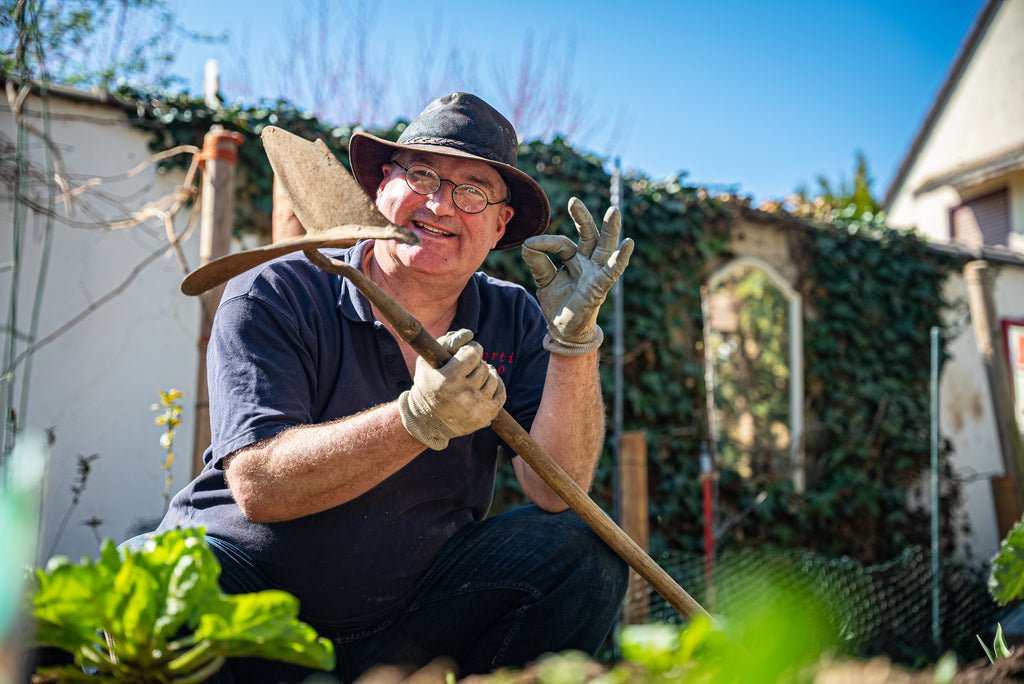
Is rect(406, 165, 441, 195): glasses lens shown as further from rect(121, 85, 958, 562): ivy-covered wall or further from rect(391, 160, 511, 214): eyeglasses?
rect(121, 85, 958, 562): ivy-covered wall

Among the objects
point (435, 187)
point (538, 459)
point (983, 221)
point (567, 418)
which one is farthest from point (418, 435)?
point (983, 221)

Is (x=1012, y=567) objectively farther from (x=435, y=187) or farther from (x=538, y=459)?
(x=435, y=187)

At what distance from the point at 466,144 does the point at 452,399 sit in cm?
84

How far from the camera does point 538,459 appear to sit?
1.64 m

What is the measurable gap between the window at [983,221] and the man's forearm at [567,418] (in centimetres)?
1005

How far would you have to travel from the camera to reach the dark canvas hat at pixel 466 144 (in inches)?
78.0

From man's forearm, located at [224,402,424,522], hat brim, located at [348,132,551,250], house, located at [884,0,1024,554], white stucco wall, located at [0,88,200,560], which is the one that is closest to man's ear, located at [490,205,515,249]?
hat brim, located at [348,132,551,250]

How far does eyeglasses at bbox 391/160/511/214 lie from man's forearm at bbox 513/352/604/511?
0.47 metres

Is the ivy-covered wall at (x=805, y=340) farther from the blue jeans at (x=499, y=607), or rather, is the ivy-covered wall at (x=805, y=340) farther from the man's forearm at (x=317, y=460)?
the man's forearm at (x=317, y=460)

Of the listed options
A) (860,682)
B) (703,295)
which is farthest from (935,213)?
(860,682)

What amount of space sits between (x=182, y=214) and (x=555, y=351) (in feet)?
10.7

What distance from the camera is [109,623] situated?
29.7 inches

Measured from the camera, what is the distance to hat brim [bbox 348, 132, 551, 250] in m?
2.14

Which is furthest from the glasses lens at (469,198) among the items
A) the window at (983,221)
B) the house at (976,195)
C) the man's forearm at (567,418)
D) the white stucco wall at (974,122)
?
the white stucco wall at (974,122)
